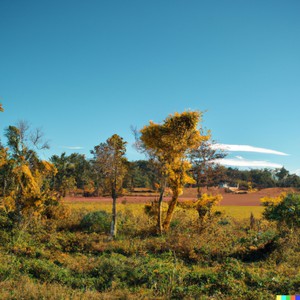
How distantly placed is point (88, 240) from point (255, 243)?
23.3 feet

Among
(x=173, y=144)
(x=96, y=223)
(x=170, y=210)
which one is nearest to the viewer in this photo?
(x=173, y=144)

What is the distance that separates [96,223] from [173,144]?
19.6 ft

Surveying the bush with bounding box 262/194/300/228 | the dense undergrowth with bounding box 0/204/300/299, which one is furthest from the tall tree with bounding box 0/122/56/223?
the bush with bounding box 262/194/300/228

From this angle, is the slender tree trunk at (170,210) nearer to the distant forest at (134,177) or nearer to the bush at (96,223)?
the distant forest at (134,177)

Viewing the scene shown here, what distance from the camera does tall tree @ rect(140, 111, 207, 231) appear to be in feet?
45.6

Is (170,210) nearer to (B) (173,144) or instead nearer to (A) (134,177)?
(B) (173,144)

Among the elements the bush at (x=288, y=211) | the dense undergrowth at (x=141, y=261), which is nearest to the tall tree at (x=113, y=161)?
the dense undergrowth at (x=141, y=261)

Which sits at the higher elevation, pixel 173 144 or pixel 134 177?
pixel 173 144

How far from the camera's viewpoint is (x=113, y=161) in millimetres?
14609

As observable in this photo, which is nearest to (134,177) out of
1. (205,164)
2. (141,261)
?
(205,164)

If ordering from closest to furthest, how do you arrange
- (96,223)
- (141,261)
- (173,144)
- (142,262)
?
(142,262), (141,261), (173,144), (96,223)

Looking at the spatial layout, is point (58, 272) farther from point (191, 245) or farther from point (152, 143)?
point (152, 143)

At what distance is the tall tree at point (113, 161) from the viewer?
47.8 feet

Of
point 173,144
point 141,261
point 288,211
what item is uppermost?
point 173,144
